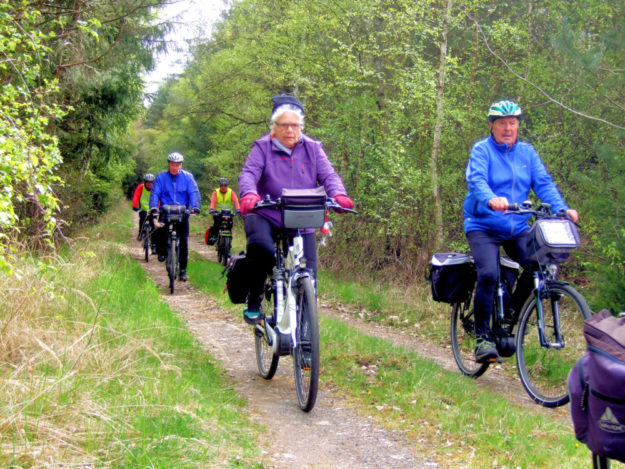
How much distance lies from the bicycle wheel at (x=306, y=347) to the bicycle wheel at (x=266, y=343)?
19.8 inches

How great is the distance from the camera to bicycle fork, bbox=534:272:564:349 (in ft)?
16.2

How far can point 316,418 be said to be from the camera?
15.3ft

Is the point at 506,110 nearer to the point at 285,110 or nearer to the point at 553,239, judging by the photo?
the point at 553,239

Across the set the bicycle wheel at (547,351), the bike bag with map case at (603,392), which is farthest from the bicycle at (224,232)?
the bike bag with map case at (603,392)

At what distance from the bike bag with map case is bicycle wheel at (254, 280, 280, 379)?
3221 mm

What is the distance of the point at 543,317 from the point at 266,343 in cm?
227

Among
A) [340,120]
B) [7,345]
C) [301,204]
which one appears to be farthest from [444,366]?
[340,120]

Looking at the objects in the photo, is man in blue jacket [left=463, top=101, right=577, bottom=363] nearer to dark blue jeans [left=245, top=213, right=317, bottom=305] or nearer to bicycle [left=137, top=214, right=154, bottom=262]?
dark blue jeans [left=245, top=213, right=317, bottom=305]

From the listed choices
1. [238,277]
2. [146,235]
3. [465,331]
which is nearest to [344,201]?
[238,277]

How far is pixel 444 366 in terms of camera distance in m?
6.60

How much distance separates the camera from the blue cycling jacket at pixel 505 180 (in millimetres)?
5492

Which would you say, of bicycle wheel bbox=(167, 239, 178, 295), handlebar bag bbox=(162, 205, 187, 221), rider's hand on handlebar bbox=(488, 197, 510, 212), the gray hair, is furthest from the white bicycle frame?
handlebar bag bbox=(162, 205, 187, 221)

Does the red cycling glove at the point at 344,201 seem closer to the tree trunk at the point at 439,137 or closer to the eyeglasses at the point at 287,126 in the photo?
the eyeglasses at the point at 287,126

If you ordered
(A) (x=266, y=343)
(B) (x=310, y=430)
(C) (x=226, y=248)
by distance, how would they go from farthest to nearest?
(C) (x=226, y=248) → (A) (x=266, y=343) → (B) (x=310, y=430)
